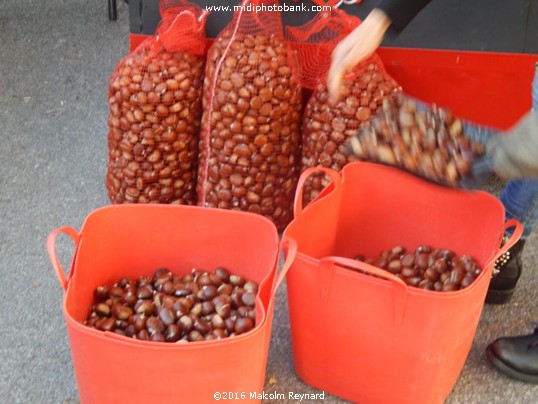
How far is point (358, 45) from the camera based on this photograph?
129 cm

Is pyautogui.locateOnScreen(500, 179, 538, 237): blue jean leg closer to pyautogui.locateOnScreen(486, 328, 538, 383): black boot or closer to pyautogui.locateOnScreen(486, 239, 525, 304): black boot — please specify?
pyautogui.locateOnScreen(486, 239, 525, 304): black boot

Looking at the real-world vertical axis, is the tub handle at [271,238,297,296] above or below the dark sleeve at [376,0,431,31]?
below

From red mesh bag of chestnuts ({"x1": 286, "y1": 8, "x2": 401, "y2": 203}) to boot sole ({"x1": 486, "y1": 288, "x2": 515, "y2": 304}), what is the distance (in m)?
0.43

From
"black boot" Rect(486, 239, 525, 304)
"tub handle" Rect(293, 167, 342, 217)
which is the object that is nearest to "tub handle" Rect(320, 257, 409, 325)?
"tub handle" Rect(293, 167, 342, 217)

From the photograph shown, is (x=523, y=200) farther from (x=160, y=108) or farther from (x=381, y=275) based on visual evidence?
(x=160, y=108)

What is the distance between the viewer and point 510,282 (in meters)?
1.54

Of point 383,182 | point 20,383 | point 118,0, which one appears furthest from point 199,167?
A: point 118,0

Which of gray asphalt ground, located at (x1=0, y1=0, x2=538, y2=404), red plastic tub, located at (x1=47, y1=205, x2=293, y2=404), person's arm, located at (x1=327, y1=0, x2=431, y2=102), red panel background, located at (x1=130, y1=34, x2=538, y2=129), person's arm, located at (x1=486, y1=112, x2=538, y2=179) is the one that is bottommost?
gray asphalt ground, located at (x1=0, y1=0, x2=538, y2=404)

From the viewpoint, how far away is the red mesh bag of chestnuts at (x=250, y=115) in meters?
1.57

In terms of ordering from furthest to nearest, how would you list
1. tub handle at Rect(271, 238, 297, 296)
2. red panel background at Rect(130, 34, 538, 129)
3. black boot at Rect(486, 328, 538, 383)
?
red panel background at Rect(130, 34, 538, 129) → black boot at Rect(486, 328, 538, 383) → tub handle at Rect(271, 238, 297, 296)

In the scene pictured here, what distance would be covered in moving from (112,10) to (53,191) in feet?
3.72

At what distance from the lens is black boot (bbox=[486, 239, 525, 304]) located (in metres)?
1.53

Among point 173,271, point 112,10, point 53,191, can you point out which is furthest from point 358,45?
point 112,10

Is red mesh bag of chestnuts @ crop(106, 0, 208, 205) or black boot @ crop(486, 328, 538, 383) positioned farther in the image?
red mesh bag of chestnuts @ crop(106, 0, 208, 205)
